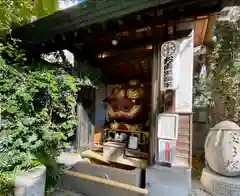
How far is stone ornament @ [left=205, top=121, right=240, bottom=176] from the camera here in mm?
3941

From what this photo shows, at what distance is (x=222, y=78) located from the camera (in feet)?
19.2

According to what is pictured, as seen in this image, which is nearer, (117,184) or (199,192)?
(117,184)

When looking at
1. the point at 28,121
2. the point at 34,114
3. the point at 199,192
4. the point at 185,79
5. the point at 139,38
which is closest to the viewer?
the point at 28,121

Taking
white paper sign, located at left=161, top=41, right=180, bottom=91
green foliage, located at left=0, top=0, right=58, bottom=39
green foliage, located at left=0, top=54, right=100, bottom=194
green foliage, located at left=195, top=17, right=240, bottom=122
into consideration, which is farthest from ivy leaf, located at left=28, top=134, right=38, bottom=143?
green foliage, located at left=195, top=17, right=240, bottom=122

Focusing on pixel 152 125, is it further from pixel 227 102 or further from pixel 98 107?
pixel 227 102

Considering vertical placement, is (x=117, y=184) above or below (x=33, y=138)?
below

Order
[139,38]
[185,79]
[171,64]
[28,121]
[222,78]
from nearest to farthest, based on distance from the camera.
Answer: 1. [171,64]
2. [28,121]
3. [185,79]
4. [139,38]
5. [222,78]

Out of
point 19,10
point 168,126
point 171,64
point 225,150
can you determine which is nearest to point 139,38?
point 171,64

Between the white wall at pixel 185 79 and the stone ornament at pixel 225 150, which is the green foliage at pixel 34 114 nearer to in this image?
the white wall at pixel 185 79

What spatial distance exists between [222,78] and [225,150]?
9.35 ft

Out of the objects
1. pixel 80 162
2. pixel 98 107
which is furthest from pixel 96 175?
pixel 98 107

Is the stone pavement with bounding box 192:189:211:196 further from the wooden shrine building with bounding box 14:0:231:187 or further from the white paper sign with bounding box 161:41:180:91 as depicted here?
the white paper sign with bounding box 161:41:180:91

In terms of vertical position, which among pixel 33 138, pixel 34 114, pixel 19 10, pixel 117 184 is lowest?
pixel 117 184

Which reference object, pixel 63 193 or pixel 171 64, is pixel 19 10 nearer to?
pixel 171 64
